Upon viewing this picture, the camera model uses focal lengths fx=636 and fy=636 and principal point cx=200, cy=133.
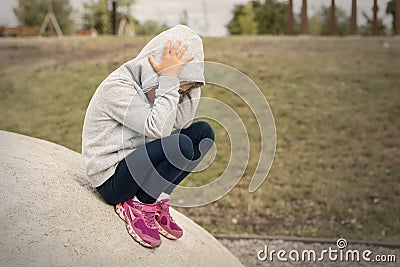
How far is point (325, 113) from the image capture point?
41.0 feet

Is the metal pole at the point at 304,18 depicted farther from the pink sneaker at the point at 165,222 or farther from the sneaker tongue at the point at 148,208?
the sneaker tongue at the point at 148,208

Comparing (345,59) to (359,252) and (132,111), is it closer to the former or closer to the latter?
(359,252)

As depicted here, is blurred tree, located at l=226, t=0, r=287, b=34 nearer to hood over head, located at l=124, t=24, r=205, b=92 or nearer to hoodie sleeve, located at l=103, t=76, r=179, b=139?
hood over head, located at l=124, t=24, r=205, b=92

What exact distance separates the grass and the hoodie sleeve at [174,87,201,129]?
16.6ft

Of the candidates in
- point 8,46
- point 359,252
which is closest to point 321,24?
point 8,46

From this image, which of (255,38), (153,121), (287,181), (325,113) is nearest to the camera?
(153,121)

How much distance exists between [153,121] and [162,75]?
0.94 ft

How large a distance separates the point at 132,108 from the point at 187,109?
1.64 ft

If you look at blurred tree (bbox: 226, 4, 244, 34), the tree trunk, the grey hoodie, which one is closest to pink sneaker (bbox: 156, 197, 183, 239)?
the grey hoodie

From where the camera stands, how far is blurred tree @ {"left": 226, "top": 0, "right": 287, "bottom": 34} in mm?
17953

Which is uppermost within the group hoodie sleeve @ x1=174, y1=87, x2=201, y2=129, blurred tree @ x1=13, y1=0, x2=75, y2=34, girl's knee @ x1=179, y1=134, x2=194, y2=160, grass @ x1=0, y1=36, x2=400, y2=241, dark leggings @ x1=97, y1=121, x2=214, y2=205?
blurred tree @ x1=13, y1=0, x2=75, y2=34

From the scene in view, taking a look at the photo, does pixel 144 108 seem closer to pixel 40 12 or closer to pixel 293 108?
pixel 293 108

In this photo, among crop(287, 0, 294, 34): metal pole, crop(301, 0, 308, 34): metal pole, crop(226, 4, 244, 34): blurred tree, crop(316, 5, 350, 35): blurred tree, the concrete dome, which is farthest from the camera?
crop(226, 4, 244, 34): blurred tree

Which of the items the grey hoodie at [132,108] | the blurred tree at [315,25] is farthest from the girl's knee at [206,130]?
the blurred tree at [315,25]
